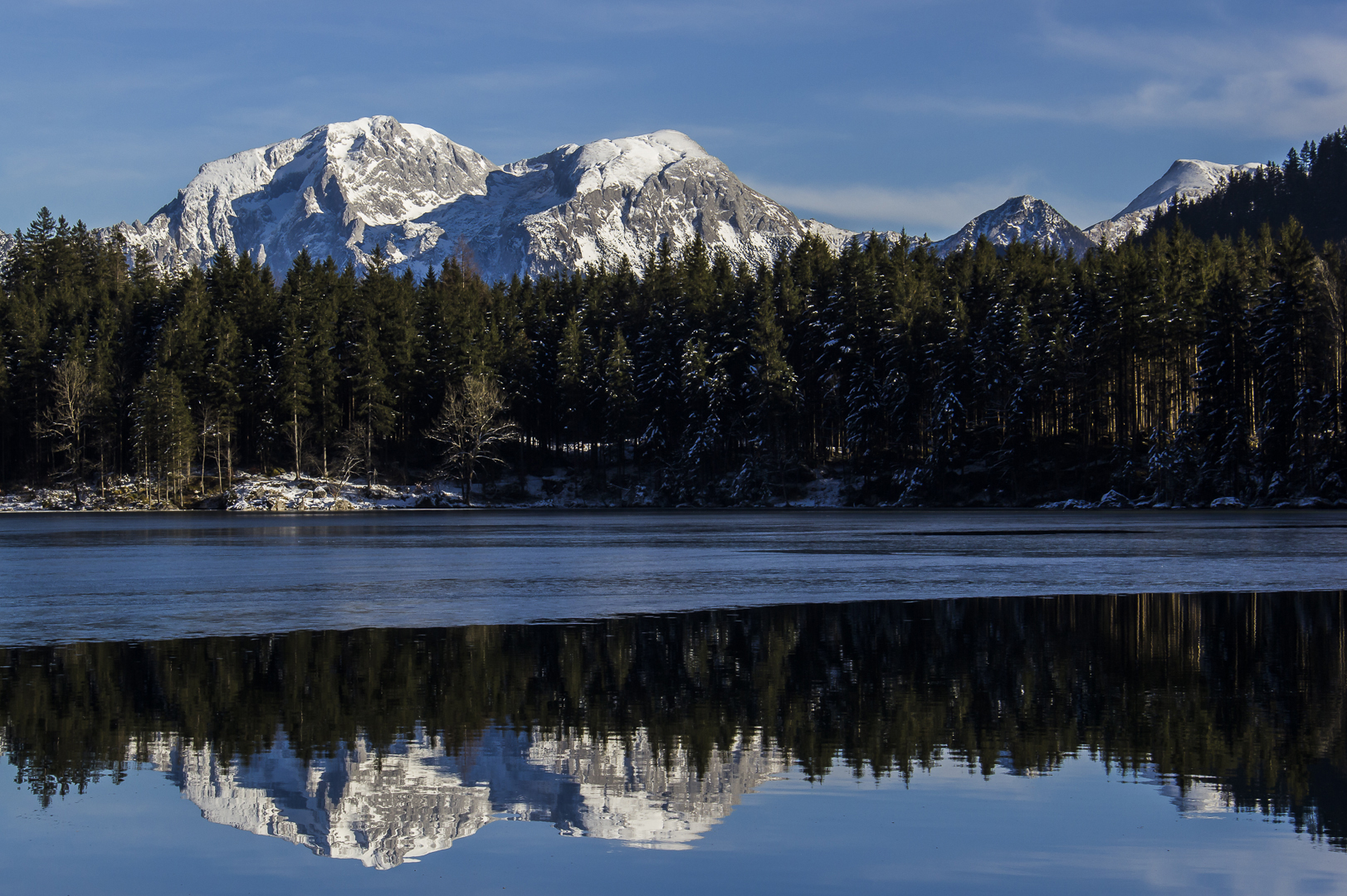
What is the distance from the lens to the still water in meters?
9.12

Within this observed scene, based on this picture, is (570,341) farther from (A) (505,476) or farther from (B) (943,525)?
(B) (943,525)

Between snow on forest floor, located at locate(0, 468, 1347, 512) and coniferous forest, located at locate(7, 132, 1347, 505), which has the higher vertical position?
coniferous forest, located at locate(7, 132, 1347, 505)

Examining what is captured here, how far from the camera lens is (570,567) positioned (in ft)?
127

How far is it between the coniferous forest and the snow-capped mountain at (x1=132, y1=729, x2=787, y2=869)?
277 ft

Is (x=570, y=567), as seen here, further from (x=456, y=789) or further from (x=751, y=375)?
(x=751, y=375)

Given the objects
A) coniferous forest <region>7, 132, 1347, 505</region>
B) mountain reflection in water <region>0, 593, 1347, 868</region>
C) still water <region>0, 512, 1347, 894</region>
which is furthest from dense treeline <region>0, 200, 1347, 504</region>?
mountain reflection in water <region>0, 593, 1347, 868</region>

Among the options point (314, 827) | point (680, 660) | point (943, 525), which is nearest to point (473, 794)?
point (314, 827)

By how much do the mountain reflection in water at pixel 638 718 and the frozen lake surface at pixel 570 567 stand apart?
4.77 metres

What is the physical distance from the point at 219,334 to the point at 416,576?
82.1 m

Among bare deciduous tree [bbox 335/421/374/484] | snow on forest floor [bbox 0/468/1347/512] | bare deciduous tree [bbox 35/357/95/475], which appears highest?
bare deciduous tree [bbox 35/357/95/475]

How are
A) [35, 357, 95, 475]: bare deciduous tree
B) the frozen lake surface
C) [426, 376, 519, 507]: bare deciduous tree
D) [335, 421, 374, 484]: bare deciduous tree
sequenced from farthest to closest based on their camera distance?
1. [426, 376, 519, 507]: bare deciduous tree
2. [335, 421, 374, 484]: bare deciduous tree
3. [35, 357, 95, 475]: bare deciduous tree
4. the frozen lake surface

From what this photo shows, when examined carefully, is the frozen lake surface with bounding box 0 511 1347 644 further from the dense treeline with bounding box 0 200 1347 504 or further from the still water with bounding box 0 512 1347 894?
the dense treeline with bounding box 0 200 1347 504

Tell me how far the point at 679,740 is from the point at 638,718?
1.30 m

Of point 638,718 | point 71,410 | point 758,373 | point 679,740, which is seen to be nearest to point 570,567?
point 638,718
